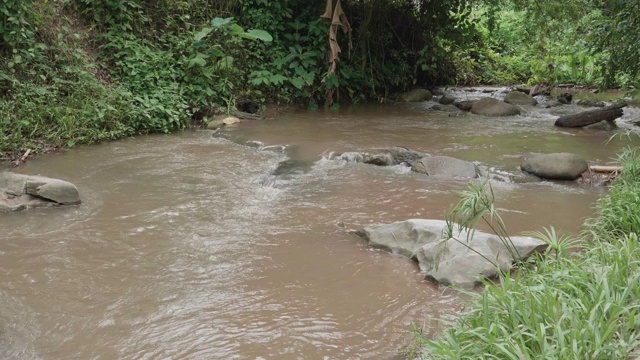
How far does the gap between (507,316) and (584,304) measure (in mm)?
343

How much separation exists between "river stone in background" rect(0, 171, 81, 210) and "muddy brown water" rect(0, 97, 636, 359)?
17cm

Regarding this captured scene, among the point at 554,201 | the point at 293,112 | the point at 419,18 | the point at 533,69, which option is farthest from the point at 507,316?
the point at 533,69

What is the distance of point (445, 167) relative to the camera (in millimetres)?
7207

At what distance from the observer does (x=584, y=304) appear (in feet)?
8.68

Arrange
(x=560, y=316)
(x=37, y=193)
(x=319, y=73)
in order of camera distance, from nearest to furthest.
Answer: (x=560, y=316) → (x=37, y=193) → (x=319, y=73)

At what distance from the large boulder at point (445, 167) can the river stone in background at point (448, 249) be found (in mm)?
2448

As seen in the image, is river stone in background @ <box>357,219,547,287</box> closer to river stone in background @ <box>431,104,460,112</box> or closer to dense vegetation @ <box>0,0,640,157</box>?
dense vegetation @ <box>0,0,640,157</box>

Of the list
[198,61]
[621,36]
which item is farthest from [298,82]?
[621,36]

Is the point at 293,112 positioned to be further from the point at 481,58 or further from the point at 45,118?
the point at 481,58

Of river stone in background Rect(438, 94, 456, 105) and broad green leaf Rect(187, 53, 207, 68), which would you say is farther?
river stone in background Rect(438, 94, 456, 105)

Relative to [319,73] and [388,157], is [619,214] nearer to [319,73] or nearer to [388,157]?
[388,157]

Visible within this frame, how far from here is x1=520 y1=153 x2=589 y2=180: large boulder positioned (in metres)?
6.95

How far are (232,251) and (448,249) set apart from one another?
170 centimetres

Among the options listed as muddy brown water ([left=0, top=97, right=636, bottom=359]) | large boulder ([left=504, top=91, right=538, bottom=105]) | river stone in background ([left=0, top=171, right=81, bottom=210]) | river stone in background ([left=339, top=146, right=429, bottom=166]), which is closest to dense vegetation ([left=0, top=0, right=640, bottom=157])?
muddy brown water ([left=0, top=97, right=636, bottom=359])
